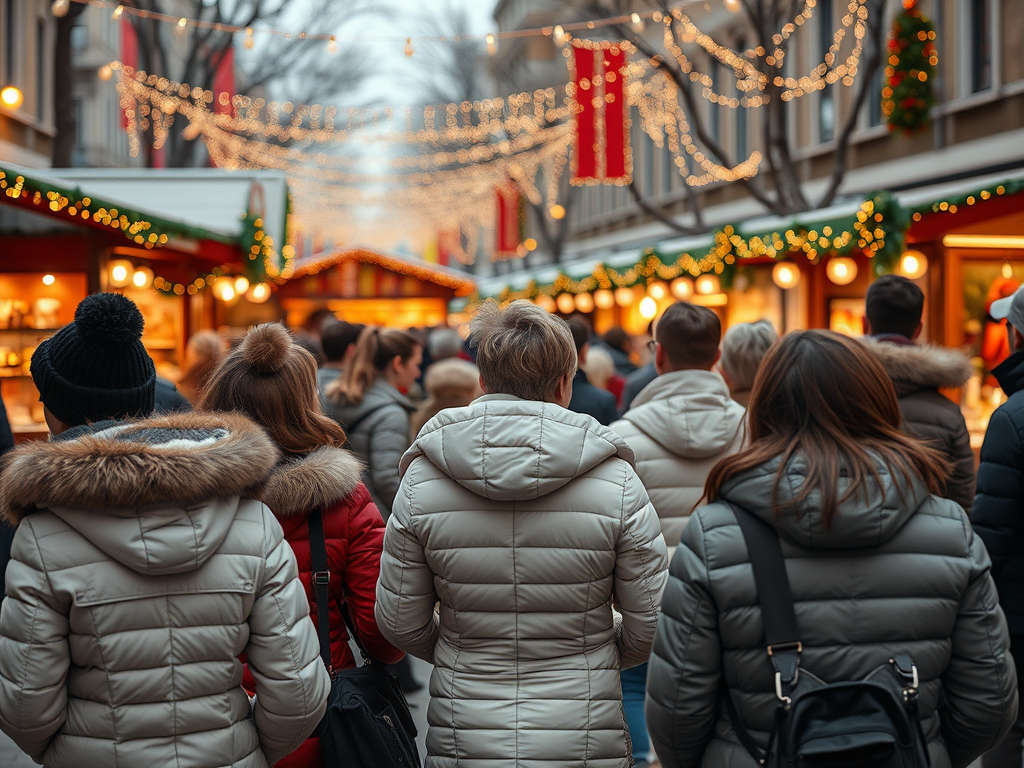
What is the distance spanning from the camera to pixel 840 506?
232 centimetres

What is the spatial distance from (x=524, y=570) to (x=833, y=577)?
0.82 metres

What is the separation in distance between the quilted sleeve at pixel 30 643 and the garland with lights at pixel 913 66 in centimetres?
1660

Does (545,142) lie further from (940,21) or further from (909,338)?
(909,338)

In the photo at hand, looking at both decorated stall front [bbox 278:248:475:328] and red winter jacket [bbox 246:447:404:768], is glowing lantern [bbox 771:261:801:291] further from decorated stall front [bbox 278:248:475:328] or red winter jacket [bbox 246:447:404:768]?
decorated stall front [bbox 278:248:475:328]

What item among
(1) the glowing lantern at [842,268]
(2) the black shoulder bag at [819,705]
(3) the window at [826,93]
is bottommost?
(2) the black shoulder bag at [819,705]

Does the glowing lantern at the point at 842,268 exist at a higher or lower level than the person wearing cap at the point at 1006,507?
higher

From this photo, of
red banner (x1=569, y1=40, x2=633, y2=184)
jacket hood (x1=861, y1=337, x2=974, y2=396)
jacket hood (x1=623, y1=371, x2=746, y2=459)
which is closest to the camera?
jacket hood (x1=623, y1=371, x2=746, y2=459)

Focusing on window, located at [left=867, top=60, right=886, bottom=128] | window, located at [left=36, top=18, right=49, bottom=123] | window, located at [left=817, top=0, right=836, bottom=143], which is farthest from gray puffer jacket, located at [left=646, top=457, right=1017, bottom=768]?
window, located at [left=36, top=18, right=49, bottom=123]

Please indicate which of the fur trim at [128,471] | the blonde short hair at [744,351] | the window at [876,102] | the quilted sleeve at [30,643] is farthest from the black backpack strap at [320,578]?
the window at [876,102]

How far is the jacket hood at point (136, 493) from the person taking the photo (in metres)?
2.45

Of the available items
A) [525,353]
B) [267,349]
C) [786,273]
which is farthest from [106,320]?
[786,273]

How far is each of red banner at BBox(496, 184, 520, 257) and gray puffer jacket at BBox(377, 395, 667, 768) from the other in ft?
102

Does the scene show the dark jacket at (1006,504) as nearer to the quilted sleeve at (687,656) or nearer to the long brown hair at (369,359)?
the quilted sleeve at (687,656)

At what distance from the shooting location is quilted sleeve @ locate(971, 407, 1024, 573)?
3.76 metres
